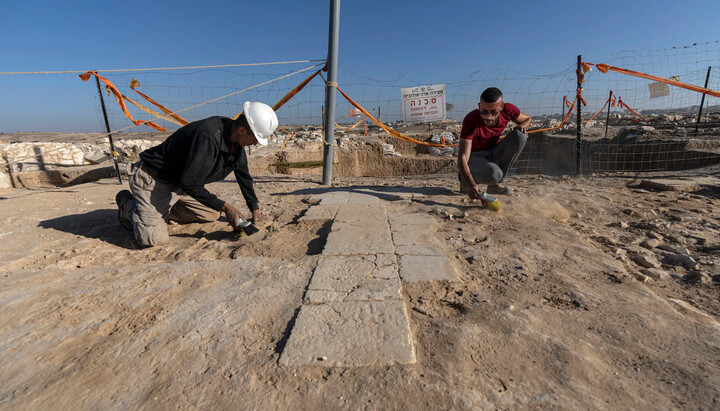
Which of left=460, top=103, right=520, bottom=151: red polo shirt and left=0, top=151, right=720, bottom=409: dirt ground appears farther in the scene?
left=460, top=103, right=520, bottom=151: red polo shirt

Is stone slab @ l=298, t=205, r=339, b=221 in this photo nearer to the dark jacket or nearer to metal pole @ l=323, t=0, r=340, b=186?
the dark jacket

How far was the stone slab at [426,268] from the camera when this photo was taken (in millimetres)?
2141

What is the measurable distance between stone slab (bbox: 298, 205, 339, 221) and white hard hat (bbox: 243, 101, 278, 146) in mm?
927

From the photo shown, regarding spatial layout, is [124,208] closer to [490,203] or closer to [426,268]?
[426,268]

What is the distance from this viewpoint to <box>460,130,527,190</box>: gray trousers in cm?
384

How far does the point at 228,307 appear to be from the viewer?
6.23 ft

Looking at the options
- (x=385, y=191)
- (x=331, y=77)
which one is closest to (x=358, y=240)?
(x=385, y=191)

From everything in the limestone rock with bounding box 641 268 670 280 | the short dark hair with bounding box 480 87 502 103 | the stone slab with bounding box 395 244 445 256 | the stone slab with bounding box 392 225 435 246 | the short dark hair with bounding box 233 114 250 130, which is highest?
the short dark hair with bounding box 480 87 502 103

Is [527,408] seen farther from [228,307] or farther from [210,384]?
[228,307]

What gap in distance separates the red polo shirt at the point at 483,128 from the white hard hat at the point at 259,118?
2035 millimetres

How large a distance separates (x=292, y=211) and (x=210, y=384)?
A: 8.57 feet

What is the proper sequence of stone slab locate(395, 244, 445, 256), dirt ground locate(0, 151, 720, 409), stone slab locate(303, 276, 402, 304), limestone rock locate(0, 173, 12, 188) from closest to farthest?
dirt ground locate(0, 151, 720, 409) < stone slab locate(303, 276, 402, 304) < stone slab locate(395, 244, 445, 256) < limestone rock locate(0, 173, 12, 188)

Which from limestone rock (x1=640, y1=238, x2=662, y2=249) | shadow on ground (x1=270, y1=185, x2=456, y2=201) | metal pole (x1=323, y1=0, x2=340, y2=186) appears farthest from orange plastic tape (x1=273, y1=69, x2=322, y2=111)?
limestone rock (x1=640, y1=238, x2=662, y2=249)

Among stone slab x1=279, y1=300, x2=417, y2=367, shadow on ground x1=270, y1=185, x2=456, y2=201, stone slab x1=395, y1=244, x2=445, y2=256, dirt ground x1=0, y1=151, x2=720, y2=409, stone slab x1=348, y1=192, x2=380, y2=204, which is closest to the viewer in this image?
dirt ground x1=0, y1=151, x2=720, y2=409
